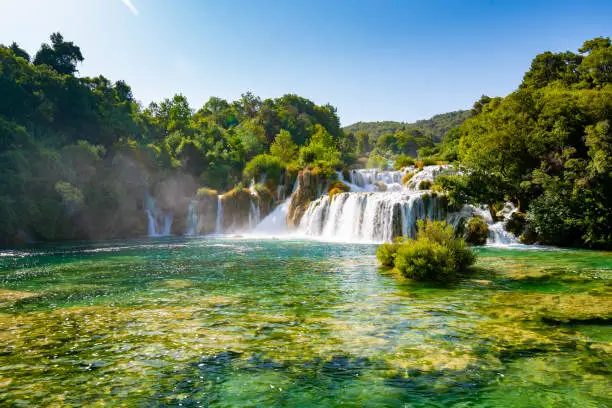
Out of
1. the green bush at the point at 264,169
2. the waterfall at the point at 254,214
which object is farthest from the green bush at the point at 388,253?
the green bush at the point at 264,169

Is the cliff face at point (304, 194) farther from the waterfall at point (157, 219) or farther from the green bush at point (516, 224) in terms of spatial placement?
the green bush at point (516, 224)

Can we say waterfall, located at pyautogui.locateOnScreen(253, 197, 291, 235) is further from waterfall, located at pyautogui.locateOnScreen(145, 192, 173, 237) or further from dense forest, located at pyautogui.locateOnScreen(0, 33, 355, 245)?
waterfall, located at pyautogui.locateOnScreen(145, 192, 173, 237)

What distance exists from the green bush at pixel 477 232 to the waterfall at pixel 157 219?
32518mm

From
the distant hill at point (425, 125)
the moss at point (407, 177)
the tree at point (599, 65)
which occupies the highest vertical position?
the distant hill at point (425, 125)

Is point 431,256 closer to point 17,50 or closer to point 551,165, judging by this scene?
point 551,165

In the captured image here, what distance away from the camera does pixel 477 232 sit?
26531mm

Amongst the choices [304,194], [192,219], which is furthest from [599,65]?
[192,219]

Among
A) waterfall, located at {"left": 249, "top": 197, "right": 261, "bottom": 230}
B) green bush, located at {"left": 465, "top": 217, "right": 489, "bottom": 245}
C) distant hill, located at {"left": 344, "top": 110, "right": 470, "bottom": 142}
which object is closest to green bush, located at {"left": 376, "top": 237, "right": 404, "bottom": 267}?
green bush, located at {"left": 465, "top": 217, "right": 489, "bottom": 245}

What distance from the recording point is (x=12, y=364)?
19.3ft

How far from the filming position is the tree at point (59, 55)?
50844 mm

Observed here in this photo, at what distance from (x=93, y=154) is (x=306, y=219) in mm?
22108

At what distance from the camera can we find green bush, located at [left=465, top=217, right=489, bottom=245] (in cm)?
2652

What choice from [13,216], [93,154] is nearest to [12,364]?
[13,216]

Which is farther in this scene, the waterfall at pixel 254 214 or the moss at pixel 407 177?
the waterfall at pixel 254 214
